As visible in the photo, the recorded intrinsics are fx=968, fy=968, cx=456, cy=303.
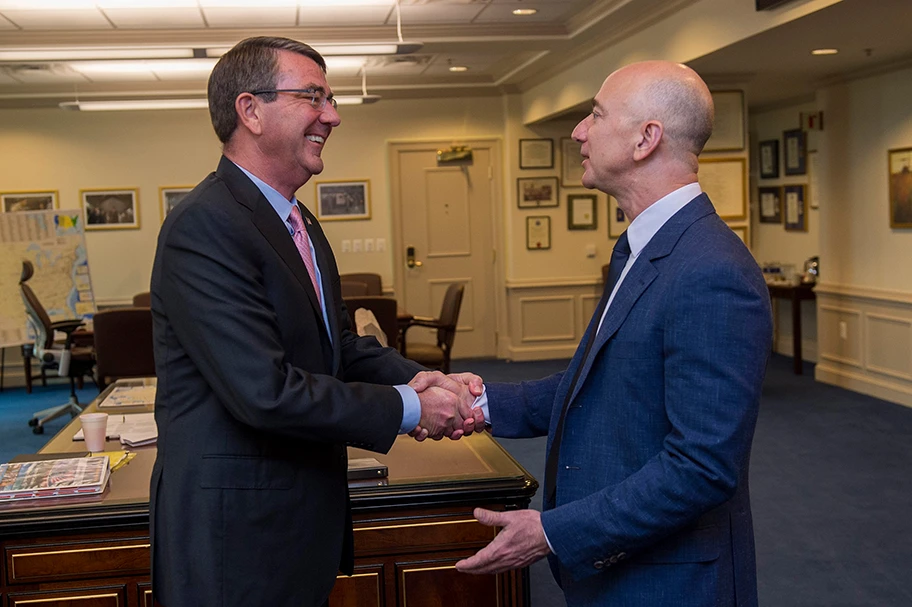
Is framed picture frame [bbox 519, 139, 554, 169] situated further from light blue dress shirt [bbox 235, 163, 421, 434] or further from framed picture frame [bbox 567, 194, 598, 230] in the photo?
light blue dress shirt [bbox 235, 163, 421, 434]

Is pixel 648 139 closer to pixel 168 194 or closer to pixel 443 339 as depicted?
pixel 443 339

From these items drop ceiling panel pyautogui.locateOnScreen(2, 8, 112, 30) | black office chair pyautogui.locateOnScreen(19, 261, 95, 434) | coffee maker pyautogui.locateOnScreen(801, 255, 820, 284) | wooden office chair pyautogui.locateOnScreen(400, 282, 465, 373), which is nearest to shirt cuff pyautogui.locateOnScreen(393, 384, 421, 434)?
drop ceiling panel pyautogui.locateOnScreen(2, 8, 112, 30)

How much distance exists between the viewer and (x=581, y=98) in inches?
324

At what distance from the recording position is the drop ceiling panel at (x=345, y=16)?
6.71m

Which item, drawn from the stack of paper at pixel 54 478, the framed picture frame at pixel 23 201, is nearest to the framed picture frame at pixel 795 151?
the framed picture frame at pixel 23 201

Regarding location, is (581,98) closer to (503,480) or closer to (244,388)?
(503,480)

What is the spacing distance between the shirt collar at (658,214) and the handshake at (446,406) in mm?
587

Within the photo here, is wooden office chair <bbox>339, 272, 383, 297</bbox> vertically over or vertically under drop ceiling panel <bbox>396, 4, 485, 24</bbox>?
under

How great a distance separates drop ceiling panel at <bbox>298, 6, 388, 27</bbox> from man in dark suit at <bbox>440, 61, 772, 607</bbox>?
17.4ft

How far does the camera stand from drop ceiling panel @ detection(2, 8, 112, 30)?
6.51 m

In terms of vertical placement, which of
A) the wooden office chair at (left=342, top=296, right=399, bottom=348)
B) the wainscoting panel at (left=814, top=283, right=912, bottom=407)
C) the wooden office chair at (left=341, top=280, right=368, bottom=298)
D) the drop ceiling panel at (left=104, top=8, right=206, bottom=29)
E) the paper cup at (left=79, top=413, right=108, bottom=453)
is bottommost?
the wainscoting panel at (left=814, top=283, right=912, bottom=407)

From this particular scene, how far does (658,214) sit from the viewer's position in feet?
5.65

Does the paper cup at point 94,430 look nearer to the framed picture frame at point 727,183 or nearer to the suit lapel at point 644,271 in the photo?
the suit lapel at point 644,271

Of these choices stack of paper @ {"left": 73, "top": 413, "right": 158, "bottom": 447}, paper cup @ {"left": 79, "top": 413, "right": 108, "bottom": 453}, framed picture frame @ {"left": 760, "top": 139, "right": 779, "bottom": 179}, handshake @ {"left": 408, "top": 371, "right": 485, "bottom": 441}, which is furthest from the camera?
framed picture frame @ {"left": 760, "top": 139, "right": 779, "bottom": 179}
